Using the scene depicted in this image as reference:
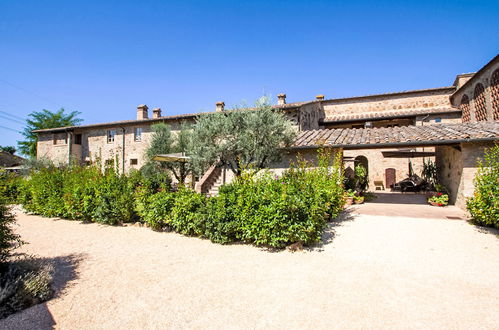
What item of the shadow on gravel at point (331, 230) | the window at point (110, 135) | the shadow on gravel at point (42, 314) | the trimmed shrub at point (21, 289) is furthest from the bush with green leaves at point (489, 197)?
the window at point (110, 135)

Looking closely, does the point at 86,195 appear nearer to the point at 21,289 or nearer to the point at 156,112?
the point at 21,289

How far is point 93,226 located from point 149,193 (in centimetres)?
229

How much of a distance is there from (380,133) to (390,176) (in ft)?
33.7

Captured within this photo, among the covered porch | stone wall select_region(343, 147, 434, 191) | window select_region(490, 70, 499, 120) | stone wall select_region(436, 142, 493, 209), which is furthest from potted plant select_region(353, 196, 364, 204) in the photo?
window select_region(490, 70, 499, 120)

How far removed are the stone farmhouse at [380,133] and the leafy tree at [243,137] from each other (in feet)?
2.52

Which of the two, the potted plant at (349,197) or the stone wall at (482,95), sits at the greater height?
the stone wall at (482,95)

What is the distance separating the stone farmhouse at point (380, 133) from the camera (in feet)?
30.1

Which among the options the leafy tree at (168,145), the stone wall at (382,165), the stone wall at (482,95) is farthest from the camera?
the stone wall at (382,165)

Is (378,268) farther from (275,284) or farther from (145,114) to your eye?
(145,114)

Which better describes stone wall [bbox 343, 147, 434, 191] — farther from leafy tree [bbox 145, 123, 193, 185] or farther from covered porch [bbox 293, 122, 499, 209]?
leafy tree [bbox 145, 123, 193, 185]

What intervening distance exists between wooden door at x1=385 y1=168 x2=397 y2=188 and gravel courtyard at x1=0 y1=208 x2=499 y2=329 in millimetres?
13970

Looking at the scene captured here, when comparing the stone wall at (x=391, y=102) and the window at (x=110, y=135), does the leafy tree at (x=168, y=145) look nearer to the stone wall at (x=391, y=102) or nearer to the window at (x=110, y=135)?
the window at (x=110, y=135)

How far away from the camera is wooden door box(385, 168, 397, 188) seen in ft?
63.2

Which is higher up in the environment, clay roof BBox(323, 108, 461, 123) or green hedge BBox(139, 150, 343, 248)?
clay roof BBox(323, 108, 461, 123)
